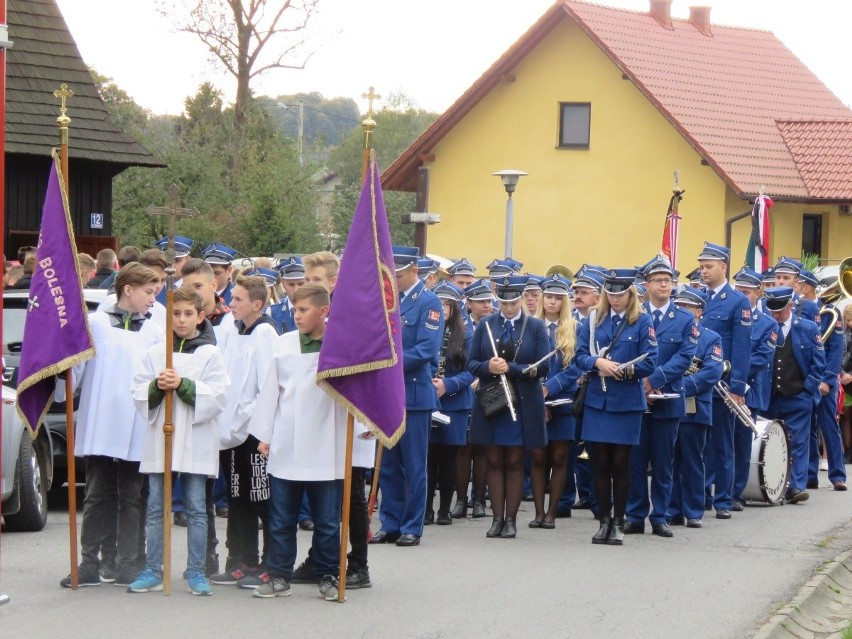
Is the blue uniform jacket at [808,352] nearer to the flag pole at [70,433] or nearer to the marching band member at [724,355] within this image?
the marching band member at [724,355]

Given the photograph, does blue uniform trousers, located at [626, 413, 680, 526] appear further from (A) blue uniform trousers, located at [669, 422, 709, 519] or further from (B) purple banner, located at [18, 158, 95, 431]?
(B) purple banner, located at [18, 158, 95, 431]

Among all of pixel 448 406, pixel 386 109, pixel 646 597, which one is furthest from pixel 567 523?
pixel 386 109

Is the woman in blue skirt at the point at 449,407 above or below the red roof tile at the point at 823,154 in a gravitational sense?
below

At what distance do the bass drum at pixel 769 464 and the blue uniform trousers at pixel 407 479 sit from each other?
4184 millimetres

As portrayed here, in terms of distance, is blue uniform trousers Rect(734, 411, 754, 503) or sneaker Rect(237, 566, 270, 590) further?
blue uniform trousers Rect(734, 411, 754, 503)

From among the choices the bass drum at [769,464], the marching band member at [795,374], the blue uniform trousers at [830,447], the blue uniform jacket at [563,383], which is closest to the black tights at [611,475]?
the blue uniform jacket at [563,383]

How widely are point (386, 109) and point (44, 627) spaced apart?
106032mm

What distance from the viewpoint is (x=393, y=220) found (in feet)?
263

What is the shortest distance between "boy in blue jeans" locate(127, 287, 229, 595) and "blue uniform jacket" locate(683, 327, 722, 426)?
513 centimetres

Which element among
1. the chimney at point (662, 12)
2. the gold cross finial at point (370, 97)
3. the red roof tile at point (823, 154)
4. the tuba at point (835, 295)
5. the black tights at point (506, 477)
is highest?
the chimney at point (662, 12)

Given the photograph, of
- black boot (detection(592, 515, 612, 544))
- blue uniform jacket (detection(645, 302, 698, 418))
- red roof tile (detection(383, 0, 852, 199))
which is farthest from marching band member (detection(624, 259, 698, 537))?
red roof tile (detection(383, 0, 852, 199))

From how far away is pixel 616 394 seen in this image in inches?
480

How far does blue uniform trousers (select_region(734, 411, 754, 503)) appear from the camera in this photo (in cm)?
1485

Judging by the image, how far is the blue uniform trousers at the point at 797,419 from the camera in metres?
16.0
